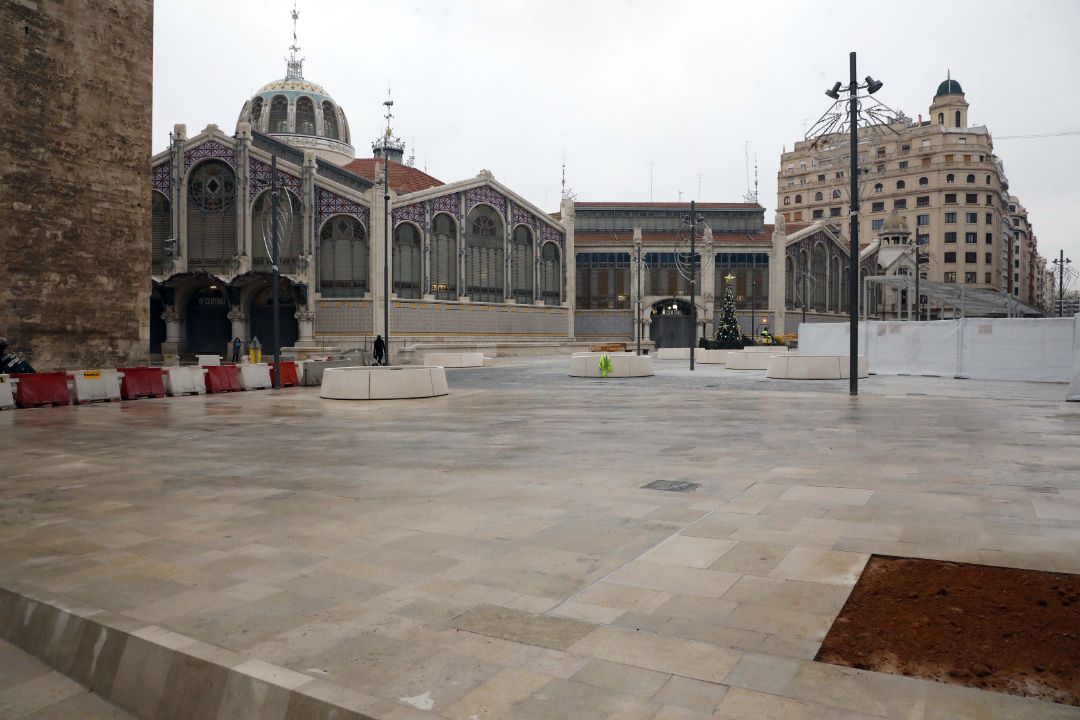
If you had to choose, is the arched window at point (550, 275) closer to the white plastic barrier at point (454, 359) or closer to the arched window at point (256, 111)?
the white plastic barrier at point (454, 359)

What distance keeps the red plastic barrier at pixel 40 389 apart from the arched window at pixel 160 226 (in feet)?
110

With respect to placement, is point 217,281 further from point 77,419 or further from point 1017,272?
point 1017,272

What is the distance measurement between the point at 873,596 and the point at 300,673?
3.08m

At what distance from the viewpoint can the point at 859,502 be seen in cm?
663

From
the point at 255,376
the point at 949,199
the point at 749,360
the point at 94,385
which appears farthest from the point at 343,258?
the point at 949,199

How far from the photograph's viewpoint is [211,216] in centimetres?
4959

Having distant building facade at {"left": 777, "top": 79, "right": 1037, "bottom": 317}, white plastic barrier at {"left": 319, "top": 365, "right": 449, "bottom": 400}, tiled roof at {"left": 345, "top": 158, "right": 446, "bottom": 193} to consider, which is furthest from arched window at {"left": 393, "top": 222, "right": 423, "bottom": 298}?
distant building facade at {"left": 777, "top": 79, "right": 1037, "bottom": 317}

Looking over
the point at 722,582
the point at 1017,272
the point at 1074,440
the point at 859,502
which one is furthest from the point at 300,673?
the point at 1017,272

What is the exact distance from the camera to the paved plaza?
10.6 feet

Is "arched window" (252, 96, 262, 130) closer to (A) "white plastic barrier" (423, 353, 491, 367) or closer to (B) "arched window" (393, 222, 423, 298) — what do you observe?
(B) "arched window" (393, 222, 423, 298)

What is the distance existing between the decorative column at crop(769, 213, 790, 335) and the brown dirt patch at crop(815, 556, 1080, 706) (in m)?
65.9

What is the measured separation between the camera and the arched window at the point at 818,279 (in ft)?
242

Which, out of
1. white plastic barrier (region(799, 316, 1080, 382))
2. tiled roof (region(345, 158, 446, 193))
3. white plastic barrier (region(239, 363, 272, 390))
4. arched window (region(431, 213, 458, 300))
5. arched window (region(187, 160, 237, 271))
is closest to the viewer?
white plastic barrier (region(799, 316, 1080, 382))

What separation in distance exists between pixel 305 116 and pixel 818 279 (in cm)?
5059
